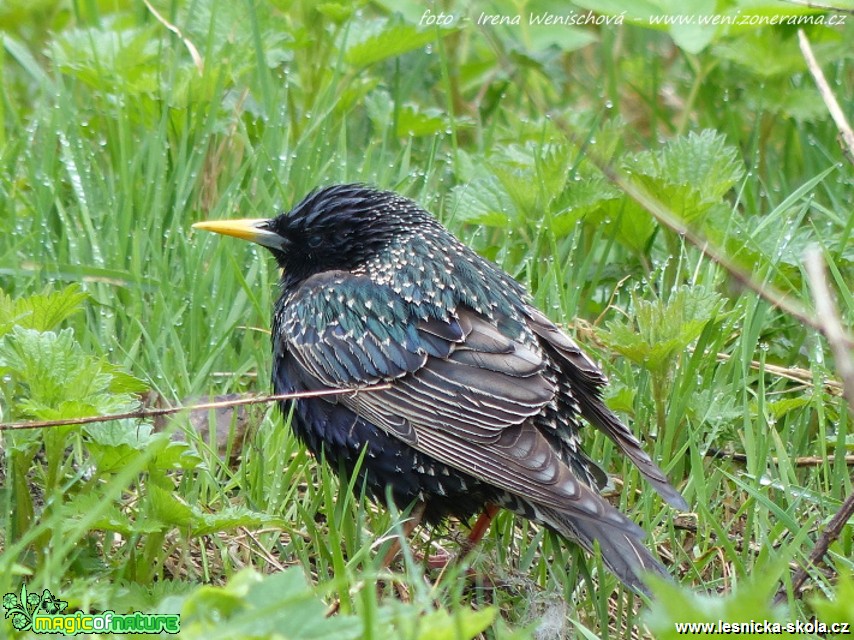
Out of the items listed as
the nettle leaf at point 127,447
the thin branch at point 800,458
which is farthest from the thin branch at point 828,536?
the nettle leaf at point 127,447

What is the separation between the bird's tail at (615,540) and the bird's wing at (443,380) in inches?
1.0

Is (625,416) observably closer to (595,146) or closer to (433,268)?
(433,268)

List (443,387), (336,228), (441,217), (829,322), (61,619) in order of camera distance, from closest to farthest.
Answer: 1. (829,322)
2. (61,619)
3. (443,387)
4. (336,228)
5. (441,217)

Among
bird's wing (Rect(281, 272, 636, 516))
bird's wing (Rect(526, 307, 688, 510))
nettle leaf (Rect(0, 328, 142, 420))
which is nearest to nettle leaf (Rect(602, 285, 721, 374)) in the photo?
bird's wing (Rect(526, 307, 688, 510))

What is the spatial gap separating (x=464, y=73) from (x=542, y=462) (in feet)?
11.5

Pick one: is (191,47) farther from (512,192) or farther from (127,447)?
(127,447)

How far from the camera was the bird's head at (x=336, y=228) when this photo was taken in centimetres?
424

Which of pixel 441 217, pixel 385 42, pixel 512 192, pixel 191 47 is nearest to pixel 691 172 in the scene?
pixel 512 192

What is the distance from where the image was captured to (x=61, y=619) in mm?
2682

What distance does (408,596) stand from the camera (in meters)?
3.47

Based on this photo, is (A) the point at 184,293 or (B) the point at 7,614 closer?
(B) the point at 7,614

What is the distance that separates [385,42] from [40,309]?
8.46 feet

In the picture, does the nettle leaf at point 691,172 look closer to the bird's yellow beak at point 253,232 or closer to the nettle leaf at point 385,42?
the nettle leaf at point 385,42

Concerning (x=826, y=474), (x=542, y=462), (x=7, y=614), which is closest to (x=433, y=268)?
(x=542, y=462)
